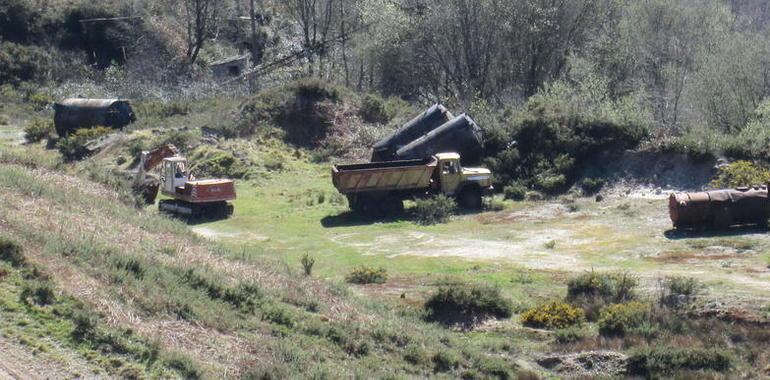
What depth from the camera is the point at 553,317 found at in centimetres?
2403

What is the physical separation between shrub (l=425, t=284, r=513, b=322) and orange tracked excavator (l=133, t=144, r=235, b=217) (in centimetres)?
1367

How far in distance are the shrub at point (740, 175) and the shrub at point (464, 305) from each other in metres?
13.8

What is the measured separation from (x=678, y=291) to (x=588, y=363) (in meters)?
4.14

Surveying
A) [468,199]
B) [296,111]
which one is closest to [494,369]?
[468,199]

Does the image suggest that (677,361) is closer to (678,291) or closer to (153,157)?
(678,291)

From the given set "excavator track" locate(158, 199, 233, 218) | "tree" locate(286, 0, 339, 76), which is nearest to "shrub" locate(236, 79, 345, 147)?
"excavator track" locate(158, 199, 233, 218)

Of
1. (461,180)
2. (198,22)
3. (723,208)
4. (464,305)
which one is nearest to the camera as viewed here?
(464,305)

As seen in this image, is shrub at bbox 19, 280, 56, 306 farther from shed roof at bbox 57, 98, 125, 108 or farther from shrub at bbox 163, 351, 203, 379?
shed roof at bbox 57, 98, 125, 108

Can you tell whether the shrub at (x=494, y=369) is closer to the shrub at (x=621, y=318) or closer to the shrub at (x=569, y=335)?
the shrub at (x=569, y=335)

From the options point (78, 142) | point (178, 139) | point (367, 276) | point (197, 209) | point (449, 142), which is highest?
point (449, 142)

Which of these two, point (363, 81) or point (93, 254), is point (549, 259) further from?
point (363, 81)

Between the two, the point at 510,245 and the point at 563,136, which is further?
the point at 563,136

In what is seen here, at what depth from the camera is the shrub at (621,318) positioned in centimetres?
2312

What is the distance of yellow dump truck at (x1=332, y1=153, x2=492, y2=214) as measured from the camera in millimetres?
36094
